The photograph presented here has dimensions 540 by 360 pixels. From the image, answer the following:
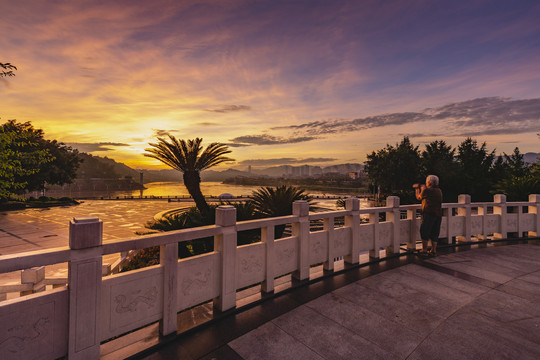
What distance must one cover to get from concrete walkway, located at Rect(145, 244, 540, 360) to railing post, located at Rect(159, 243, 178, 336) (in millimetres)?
227

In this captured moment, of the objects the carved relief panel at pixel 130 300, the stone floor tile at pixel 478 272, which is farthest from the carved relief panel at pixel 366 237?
the carved relief panel at pixel 130 300

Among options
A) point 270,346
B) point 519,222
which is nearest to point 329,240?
point 270,346

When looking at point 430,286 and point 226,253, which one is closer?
point 226,253

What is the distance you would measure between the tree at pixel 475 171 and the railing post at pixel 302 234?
37.1m

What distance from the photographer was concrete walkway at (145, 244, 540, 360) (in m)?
2.81

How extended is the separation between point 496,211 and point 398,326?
319 inches

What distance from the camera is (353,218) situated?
5.51m

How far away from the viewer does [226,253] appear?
352 centimetres

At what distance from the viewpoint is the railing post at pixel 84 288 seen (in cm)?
234

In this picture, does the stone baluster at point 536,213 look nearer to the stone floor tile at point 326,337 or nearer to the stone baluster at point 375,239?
the stone baluster at point 375,239

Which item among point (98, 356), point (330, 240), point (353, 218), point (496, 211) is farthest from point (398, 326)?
point (496, 211)

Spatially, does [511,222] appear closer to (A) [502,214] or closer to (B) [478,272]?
(A) [502,214]

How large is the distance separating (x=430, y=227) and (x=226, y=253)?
17.7 ft

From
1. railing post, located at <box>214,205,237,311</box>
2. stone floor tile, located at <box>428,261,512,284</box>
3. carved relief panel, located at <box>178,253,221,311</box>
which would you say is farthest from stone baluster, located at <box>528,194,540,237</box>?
carved relief panel, located at <box>178,253,221,311</box>
